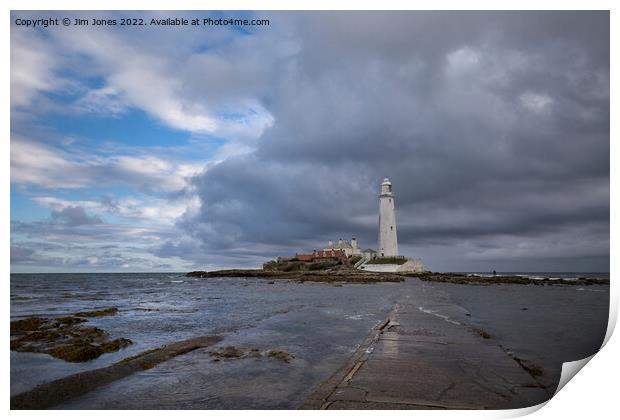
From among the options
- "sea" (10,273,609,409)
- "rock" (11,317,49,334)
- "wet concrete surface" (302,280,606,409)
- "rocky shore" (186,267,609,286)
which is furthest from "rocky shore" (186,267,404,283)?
"wet concrete surface" (302,280,606,409)

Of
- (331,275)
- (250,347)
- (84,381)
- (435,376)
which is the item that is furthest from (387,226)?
Result: (84,381)

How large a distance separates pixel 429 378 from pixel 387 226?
64694mm

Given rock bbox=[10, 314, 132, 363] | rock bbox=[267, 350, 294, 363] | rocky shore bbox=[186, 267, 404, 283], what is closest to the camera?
rock bbox=[267, 350, 294, 363]

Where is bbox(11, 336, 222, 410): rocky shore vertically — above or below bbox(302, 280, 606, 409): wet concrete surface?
below

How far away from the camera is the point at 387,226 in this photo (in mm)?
70375

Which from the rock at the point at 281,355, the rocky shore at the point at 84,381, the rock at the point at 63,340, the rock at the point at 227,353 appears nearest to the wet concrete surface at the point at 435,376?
the rock at the point at 281,355

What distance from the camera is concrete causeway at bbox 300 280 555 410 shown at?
5598mm

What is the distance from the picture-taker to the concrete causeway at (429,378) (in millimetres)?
5598

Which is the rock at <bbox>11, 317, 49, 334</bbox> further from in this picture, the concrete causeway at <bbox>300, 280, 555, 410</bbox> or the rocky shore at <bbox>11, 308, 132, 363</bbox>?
the concrete causeway at <bbox>300, 280, 555, 410</bbox>

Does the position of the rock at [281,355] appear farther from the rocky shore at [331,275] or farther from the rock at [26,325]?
the rocky shore at [331,275]

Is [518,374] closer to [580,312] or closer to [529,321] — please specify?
[529,321]

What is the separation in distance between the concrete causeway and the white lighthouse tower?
198 feet

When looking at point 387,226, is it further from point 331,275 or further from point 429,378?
point 429,378
